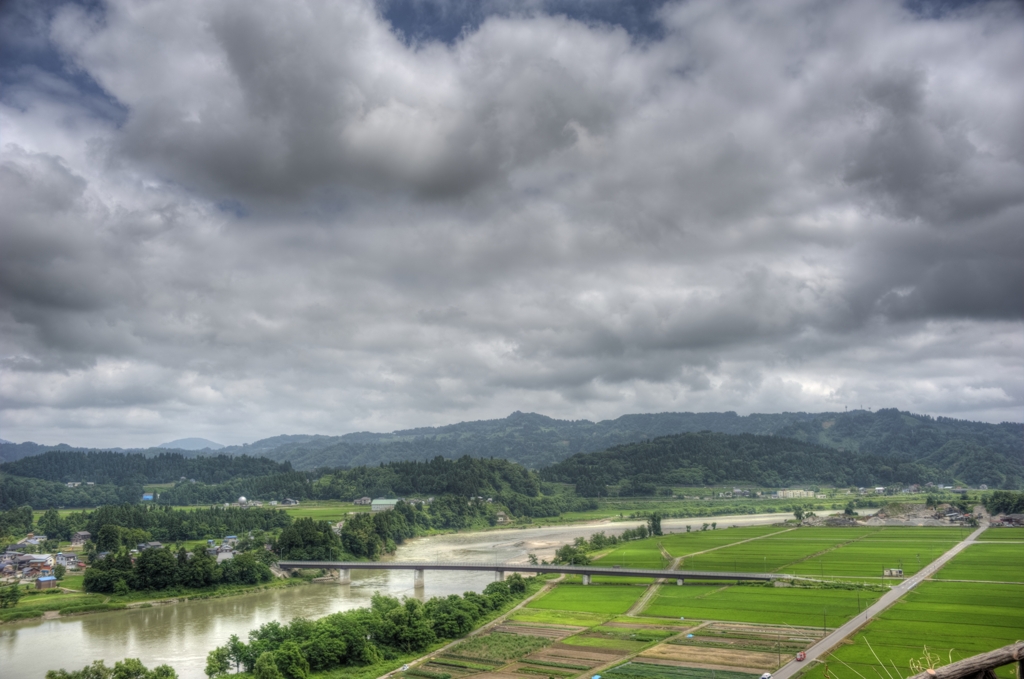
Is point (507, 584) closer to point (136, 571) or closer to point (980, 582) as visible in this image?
point (136, 571)

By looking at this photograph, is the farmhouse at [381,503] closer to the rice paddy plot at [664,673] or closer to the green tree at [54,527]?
the green tree at [54,527]

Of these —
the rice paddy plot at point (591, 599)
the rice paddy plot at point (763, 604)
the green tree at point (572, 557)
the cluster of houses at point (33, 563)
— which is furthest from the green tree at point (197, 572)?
the rice paddy plot at point (763, 604)

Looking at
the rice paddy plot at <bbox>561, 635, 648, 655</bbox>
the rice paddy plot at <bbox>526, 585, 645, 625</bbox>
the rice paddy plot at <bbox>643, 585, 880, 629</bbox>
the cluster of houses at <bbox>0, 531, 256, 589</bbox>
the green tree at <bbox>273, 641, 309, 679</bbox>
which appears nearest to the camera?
the green tree at <bbox>273, 641, 309, 679</bbox>

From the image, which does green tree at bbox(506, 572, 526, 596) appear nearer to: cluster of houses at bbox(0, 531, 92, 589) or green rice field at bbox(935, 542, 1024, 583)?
green rice field at bbox(935, 542, 1024, 583)

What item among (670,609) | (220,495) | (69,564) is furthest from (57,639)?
(220,495)

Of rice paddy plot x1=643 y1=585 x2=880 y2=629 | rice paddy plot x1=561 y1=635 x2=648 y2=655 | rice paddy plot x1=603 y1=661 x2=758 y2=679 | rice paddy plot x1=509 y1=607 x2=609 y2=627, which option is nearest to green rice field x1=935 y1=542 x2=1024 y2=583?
rice paddy plot x1=643 y1=585 x2=880 y2=629
